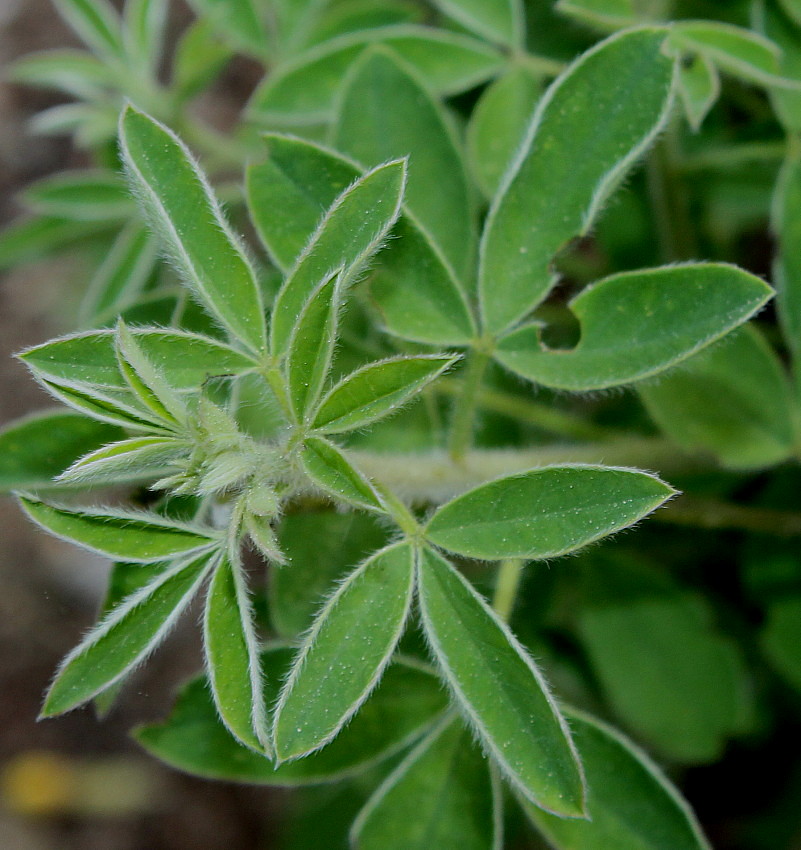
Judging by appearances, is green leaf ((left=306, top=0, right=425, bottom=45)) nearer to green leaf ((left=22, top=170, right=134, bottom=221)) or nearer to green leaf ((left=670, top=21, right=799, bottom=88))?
green leaf ((left=22, top=170, right=134, bottom=221))

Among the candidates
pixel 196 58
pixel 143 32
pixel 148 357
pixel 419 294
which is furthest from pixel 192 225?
pixel 143 32

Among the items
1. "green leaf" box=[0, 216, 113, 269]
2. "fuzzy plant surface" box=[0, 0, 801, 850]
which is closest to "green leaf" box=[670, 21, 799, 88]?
"fuzzy plant surface" box=[0, 0, 801, 850]

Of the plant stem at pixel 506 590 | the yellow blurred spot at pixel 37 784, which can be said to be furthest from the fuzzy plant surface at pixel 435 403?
the yellow blurred spot at pixel 37 784

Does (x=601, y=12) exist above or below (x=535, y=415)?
above

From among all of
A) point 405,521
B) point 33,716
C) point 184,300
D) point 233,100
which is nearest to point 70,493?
point 184,300

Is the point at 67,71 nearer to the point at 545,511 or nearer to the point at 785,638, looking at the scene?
the point at 545,511

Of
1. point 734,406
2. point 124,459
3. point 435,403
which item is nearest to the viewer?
point 124,459
